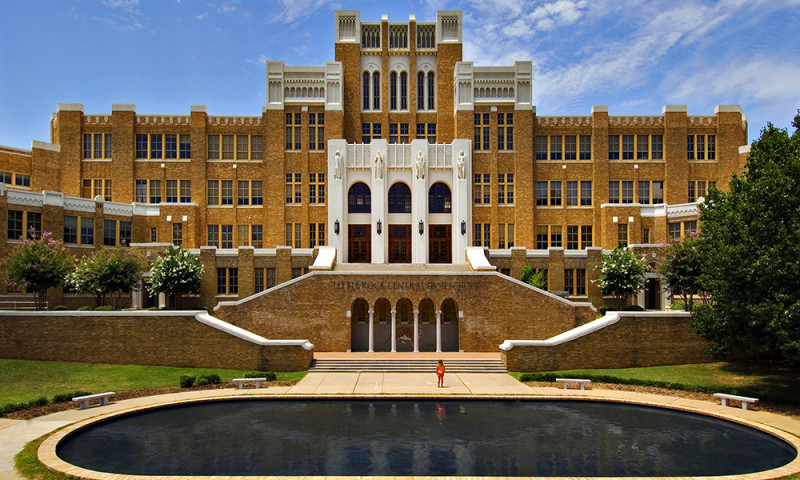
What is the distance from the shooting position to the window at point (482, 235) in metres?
51.9

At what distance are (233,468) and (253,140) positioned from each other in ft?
133

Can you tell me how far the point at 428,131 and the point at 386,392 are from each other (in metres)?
32.7

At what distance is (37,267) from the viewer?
114 feet

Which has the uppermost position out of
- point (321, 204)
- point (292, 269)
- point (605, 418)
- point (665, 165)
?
point (665, 165)

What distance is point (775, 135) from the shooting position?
87.5ft

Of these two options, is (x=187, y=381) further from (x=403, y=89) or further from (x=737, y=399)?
(x=403, y=89)

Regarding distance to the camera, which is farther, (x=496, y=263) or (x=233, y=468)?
(x=496, y=263)

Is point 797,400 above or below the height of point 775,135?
below

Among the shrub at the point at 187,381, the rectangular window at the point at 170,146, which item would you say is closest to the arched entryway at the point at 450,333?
the shrub at the point at 187,381

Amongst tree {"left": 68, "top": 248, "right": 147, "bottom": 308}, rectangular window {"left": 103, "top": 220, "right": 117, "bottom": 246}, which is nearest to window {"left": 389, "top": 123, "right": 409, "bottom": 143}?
rectangular window {"left": 103, "top": 220, "right": 117, "bottom": 246}

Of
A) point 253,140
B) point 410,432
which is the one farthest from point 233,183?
point 410,432

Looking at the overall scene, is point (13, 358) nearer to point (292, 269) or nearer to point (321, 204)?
point (292, 269)

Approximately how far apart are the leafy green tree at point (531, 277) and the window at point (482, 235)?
6577 millimetres

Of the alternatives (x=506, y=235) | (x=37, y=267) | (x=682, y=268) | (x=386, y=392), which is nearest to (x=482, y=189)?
(x=506, y=235)
